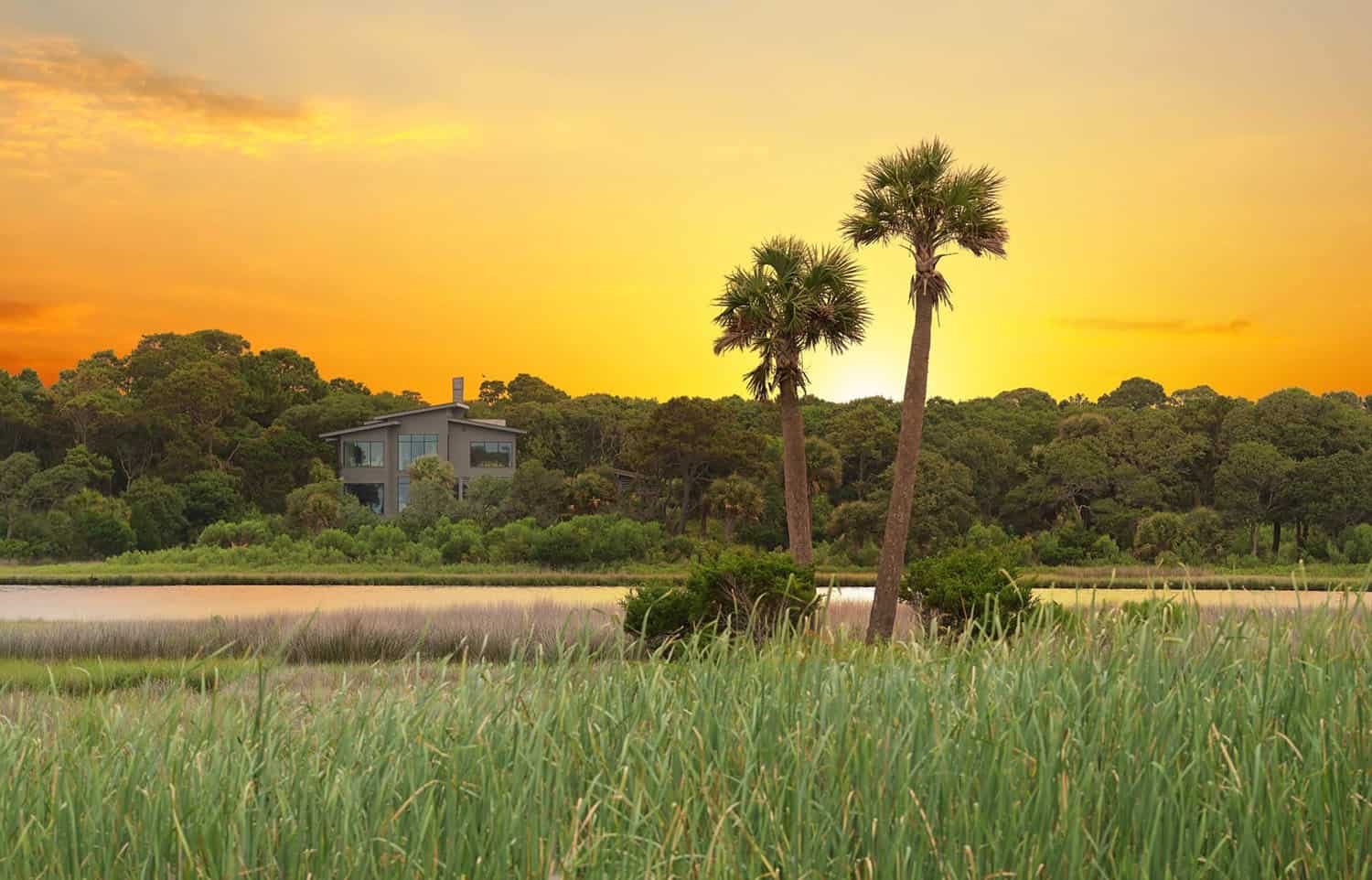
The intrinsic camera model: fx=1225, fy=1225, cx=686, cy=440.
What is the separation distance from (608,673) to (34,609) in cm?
2690

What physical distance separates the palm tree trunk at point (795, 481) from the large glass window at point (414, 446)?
2885cm

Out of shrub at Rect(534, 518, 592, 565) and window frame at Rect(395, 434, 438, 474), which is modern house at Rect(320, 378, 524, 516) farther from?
shrub at Rect(534, 518, 592, 565)

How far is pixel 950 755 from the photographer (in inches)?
179

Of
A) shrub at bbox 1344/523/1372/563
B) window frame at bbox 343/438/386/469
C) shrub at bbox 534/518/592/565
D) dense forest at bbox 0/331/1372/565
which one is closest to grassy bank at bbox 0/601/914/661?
shrub at bbox 534/518/592/565

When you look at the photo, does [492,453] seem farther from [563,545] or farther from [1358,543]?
[1358,543]

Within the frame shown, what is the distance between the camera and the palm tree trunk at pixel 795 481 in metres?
25.5

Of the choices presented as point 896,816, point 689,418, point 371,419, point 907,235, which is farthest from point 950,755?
point 371,419

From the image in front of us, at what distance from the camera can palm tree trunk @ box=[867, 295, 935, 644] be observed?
22672 mm

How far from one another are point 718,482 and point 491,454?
1330 cm

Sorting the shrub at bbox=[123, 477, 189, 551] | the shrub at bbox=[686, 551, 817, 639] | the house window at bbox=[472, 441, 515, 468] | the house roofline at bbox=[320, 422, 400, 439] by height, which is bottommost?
the shrub at bbox=[686, 551, 817, 639]

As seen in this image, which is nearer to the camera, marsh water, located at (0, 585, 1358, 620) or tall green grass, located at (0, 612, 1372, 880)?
tall green grass, located at (0, 612, 1372, 880)

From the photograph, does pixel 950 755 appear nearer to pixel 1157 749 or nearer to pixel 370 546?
pixel 1157 749

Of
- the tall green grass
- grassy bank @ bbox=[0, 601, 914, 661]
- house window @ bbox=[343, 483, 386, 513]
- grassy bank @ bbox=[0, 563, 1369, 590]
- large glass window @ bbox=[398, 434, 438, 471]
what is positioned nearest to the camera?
the tall green grass

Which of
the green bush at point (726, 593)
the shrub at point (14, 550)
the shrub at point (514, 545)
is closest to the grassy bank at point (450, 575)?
the shrub at point (514, 545)
